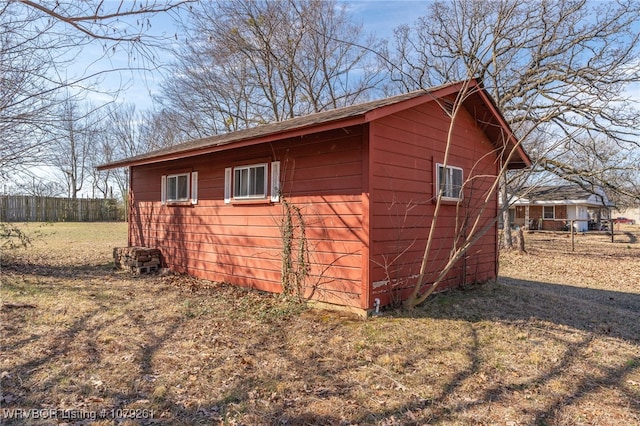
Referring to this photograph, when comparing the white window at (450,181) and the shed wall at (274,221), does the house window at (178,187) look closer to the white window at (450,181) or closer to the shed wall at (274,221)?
the shed wall at (274,221)

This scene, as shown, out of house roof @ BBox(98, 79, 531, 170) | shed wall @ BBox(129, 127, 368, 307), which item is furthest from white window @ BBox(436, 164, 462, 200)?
shed wall @ BBox(129, 127, 368, 307)

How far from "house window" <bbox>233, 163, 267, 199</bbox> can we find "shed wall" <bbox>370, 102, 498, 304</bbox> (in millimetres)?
2310

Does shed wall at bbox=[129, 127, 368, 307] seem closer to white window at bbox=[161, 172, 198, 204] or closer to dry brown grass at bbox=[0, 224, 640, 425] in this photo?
white window at bbox=[161, 172, 198, 204]

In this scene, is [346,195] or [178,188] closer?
[346,195]

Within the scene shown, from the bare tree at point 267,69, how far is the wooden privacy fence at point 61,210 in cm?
1097

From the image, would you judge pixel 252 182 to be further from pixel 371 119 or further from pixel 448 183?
pixel 448 183

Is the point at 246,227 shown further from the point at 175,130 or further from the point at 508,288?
the point at 175,130

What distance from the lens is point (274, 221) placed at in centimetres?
697

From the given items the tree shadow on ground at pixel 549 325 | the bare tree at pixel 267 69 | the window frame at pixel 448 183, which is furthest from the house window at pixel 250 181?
the bare tree at pixel 267 69

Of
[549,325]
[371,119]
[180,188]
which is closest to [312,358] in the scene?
[371,119]

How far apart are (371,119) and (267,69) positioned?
15907 millimetres

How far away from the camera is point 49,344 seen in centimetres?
457

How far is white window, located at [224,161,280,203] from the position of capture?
22.9 ft

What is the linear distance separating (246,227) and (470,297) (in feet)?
13.9
